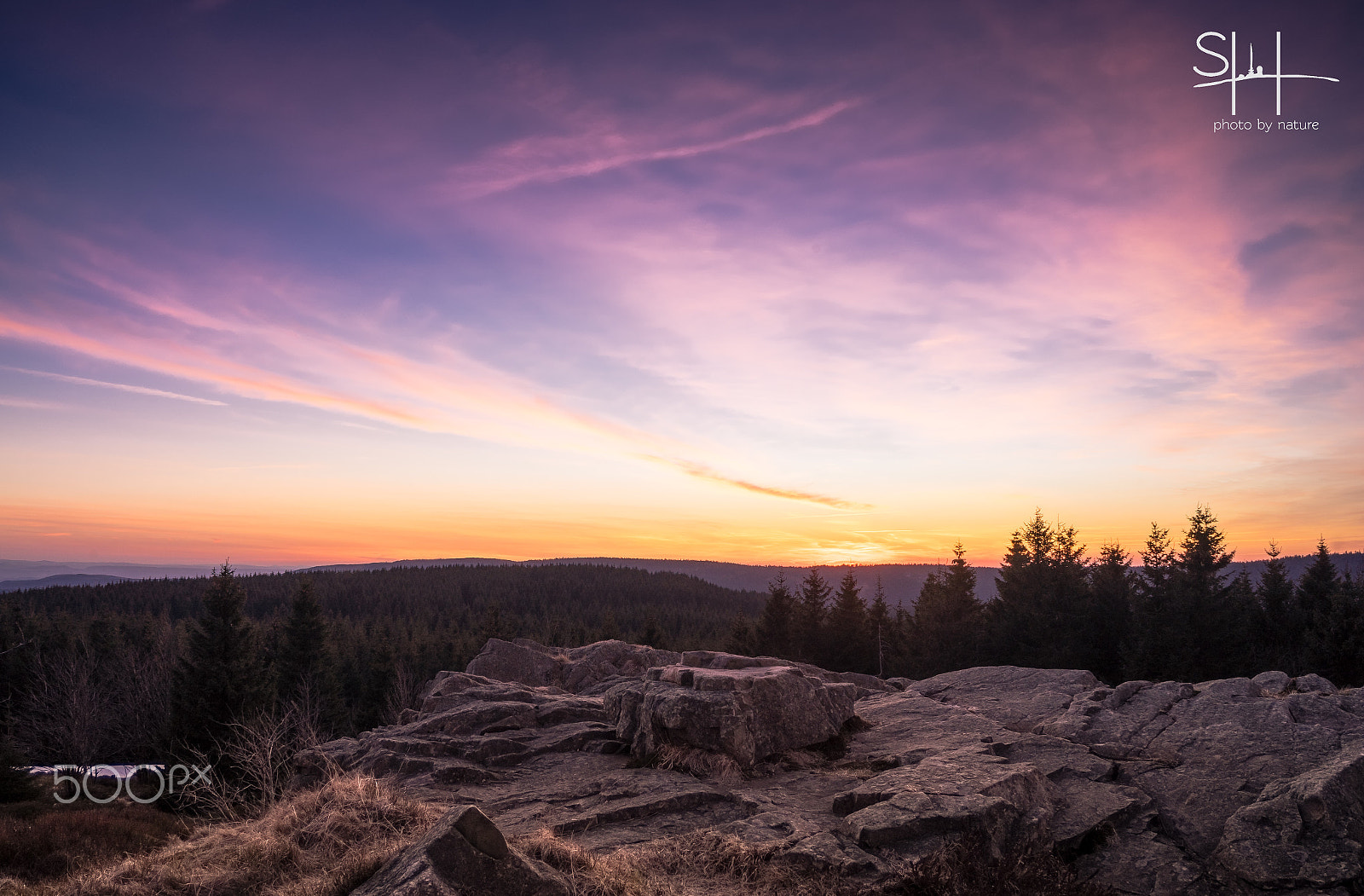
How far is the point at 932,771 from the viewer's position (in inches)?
472

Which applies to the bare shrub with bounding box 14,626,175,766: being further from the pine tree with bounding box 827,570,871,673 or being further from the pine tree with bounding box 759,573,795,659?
the pine tree with bounding box 827,570,871,673

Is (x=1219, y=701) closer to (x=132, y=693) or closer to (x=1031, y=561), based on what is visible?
(x=1031, y=561)

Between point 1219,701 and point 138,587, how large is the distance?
202 meters

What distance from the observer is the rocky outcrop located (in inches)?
376

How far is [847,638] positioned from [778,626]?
6.54 metres

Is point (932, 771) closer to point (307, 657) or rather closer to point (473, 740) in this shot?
point (473, 740)

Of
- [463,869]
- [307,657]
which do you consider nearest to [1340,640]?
[463,869]

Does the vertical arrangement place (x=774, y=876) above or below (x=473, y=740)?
above

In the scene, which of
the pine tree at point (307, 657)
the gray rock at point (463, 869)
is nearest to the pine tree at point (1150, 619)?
the gray rock at point (463, 869)

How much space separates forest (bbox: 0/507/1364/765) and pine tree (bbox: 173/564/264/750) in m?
0.09

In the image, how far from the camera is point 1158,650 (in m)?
42.6

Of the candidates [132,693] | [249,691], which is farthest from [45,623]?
[249,691]

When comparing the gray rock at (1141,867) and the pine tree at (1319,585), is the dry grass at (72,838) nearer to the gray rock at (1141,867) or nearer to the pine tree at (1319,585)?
the gray rock at (1141,867)

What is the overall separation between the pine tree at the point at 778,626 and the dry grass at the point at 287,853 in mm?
54133
